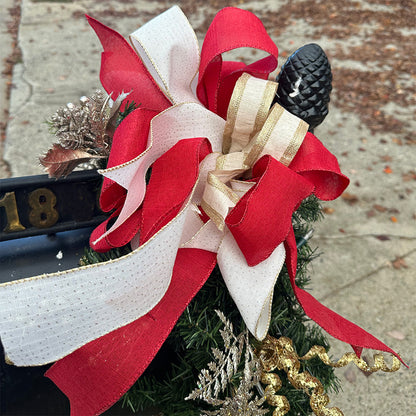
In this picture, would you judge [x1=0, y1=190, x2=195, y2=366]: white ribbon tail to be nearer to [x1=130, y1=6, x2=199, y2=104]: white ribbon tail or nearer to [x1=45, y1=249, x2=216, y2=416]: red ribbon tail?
[x1=45, y1=249, x2=216, y2=416]: red ribbon tail

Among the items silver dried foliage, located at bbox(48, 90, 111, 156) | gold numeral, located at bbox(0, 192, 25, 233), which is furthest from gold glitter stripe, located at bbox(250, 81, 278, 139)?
gold numeral, located at bbox(0, 192, 25, 233)

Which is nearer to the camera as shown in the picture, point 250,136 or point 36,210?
point 250,136

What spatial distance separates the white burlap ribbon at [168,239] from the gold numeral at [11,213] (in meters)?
0.31

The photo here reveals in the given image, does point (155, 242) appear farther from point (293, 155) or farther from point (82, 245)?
point (82, 245)

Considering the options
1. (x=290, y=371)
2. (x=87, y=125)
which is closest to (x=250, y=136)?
(x=87, y=125)

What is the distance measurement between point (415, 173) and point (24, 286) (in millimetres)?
2475

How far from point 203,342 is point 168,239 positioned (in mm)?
286

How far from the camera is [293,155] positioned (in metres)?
0.72

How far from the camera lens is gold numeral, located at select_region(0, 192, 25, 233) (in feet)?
2.89

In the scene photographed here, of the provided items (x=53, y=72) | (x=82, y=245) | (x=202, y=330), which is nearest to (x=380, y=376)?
(x=202, y=330)

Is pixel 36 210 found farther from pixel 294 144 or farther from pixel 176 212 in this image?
pixel 294 144

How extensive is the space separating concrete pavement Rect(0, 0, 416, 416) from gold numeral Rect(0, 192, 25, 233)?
48.8 inches

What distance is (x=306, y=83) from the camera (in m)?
0.81

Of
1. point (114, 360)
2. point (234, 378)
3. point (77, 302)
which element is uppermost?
point (77, 302)
